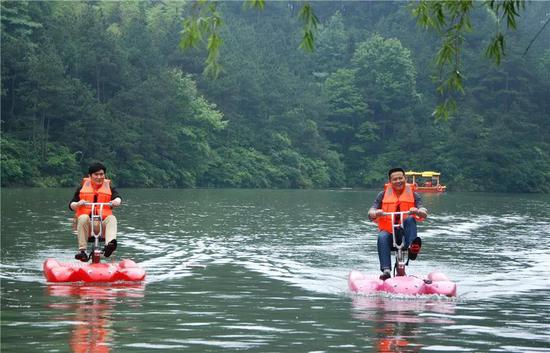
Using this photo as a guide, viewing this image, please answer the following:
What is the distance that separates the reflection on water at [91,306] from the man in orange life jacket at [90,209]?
2.52 feet

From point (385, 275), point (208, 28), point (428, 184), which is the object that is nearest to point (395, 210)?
point (385, 275)

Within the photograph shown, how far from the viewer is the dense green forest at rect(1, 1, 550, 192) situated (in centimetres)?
7250

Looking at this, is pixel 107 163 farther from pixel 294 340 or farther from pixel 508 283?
pixel 294 340

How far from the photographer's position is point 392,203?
52.2 ft

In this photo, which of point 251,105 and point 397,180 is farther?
point 251,105

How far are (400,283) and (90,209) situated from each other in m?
4.53

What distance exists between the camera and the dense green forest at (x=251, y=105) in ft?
238

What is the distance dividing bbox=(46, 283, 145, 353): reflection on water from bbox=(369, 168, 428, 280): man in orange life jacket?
313 centimetres

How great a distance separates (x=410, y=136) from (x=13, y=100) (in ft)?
140

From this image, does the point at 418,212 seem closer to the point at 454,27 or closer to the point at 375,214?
the point at 375,214

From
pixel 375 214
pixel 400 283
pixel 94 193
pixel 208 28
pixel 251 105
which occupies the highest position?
pixel 251 105

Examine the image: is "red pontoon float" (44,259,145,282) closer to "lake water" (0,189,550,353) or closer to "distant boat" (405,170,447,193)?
"lake water" (0,189,550,353)

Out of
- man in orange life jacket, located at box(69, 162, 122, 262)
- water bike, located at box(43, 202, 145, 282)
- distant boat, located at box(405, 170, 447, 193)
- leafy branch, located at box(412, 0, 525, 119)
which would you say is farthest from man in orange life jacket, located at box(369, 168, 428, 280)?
distant boat, located at box(405, 170, 447, 193)

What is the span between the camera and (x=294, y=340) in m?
11.1
